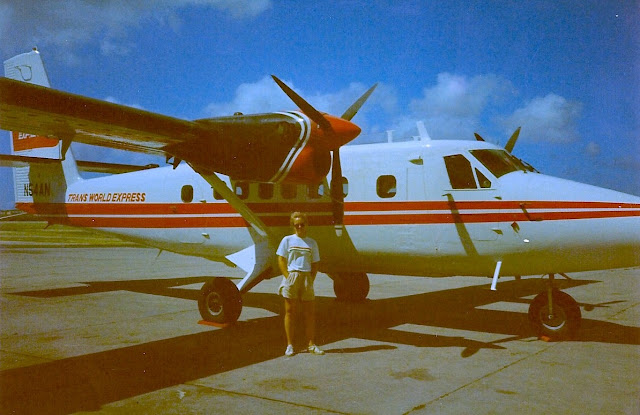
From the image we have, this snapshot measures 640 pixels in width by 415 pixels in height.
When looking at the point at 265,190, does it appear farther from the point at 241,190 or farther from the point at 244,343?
the point at 244,343

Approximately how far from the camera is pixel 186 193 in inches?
412

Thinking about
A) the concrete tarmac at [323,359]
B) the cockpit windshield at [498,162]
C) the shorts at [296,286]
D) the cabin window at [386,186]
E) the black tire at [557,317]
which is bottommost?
the concrete tarmac at [323,359]

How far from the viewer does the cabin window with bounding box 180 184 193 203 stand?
1039 cm

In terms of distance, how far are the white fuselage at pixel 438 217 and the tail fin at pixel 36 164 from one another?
14.7 ft

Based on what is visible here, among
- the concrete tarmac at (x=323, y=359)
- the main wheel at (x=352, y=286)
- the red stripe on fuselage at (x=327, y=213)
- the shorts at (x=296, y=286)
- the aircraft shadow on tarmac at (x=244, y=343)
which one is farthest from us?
the main wheel at (x=352, y=286)

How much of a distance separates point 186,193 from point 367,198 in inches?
160

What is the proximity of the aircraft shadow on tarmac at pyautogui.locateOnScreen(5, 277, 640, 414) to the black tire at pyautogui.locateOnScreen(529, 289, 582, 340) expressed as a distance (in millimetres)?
398

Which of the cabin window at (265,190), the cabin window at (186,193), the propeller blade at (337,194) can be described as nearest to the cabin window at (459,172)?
the propeller blade at (337,194)

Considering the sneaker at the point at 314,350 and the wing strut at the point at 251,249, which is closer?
the sneaker at the point at 314,350

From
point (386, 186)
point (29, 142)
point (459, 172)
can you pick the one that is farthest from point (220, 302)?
point (29, 142)

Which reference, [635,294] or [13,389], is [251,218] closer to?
[13,389]

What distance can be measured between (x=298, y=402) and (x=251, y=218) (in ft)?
14.2

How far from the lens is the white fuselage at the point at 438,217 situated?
6.97 metres

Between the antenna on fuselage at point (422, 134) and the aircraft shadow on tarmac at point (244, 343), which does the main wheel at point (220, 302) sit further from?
the antenna on fuselage at point (422, 134)
